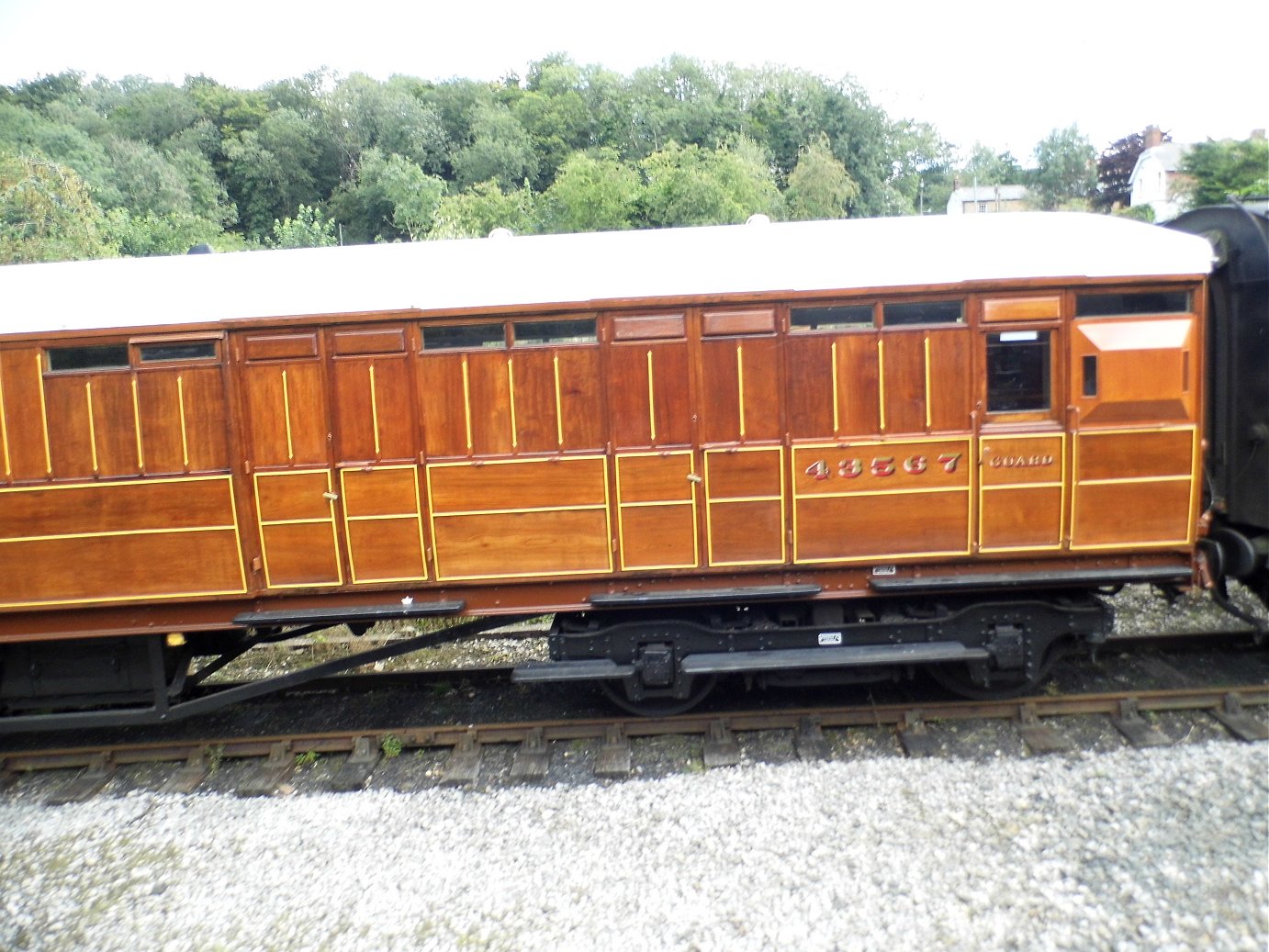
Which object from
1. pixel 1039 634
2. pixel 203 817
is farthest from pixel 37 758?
pixel 1039 634

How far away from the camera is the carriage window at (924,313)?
6238 millimetres

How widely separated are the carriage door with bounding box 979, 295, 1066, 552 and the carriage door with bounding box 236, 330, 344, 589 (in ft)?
15.9

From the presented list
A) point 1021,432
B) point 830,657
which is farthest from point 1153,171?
point 830,657

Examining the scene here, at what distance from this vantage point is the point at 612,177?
936 inches

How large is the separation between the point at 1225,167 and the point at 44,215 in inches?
1318

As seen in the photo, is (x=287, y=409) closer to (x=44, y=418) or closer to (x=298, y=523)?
(x=298, y=523)

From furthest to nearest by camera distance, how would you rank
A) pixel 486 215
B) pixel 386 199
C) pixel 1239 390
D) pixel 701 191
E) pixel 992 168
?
pixel 992 168 → pixel 386 199 → pixel 486 215 → pixel 701 191 → pixel 1239 390

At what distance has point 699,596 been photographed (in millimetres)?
6375

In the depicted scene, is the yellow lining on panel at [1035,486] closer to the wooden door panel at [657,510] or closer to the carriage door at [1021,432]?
the carriage door at [1021,432]

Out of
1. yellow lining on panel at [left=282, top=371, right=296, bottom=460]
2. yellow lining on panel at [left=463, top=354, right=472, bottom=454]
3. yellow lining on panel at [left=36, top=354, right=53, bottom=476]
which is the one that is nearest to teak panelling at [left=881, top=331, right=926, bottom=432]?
yellow lining on panel at [left=463, top=354, right=472, bottom=454]

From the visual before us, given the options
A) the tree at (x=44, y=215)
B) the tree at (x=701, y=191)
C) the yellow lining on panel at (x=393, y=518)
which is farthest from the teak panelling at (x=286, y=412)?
the tree at (x=701, y=191)

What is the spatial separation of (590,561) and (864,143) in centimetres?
3936

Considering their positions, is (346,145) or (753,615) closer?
(753,615)

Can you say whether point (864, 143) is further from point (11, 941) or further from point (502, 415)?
point (11, 941)
